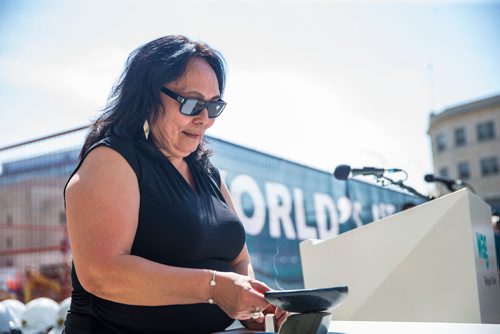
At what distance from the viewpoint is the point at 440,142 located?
1832 inches

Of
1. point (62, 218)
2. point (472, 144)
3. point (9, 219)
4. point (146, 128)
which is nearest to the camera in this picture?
point (146, 128)

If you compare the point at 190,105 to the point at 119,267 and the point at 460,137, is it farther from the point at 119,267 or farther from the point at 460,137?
the point at 460,137

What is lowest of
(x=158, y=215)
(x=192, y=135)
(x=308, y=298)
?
(x=308, y=298)

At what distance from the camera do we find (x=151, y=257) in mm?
1708

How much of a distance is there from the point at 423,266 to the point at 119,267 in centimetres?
137

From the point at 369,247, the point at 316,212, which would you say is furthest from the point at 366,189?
the point at 369,247

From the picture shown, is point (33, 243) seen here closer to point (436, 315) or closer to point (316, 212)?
point (316, 212)

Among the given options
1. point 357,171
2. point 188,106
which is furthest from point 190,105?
point 357,171

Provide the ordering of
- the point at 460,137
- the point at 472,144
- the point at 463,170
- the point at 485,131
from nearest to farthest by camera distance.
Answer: the point at 485,131
the point at 472,144
the point at 460,137
the point at 463,170

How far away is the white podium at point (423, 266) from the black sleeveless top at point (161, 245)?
81 cm

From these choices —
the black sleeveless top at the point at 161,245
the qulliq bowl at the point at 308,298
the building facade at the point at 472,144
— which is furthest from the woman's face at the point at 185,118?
the building facade at the point at 472,144

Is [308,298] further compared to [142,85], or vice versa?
[142,85]

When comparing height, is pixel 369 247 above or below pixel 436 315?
above

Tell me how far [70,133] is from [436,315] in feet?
16.0
